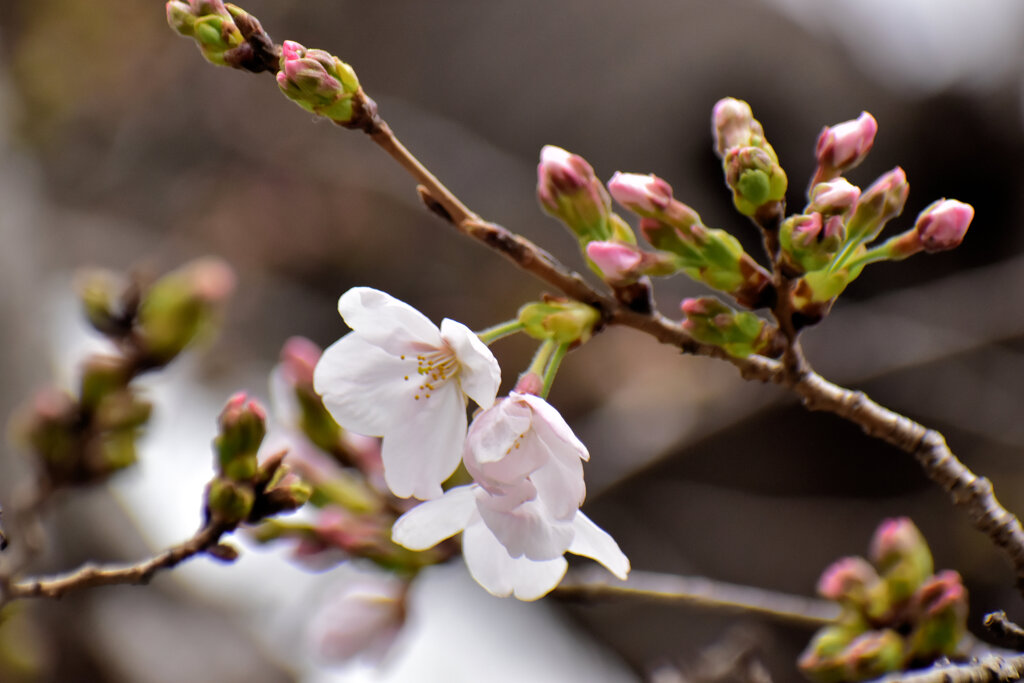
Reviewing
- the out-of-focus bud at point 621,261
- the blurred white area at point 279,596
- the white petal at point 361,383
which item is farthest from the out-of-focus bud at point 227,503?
the blurred white area at point 279,596

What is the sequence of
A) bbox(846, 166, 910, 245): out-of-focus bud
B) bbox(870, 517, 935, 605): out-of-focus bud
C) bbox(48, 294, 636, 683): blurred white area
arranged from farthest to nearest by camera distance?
bbox(48, 294, 636, 683): blurred white area, bbox(870, 517, 935, 605): out-of-focus bud, bbox(846, 166, 910, 245): out-of-focus bud

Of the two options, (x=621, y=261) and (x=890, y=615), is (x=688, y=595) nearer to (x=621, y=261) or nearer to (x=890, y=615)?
(x=890, y=615)

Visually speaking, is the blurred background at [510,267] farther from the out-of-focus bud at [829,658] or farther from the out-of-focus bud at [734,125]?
the out-of-focus bud at [734,125]

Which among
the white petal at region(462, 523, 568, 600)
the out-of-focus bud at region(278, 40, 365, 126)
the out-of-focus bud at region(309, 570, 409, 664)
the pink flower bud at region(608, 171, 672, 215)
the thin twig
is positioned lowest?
the out-of-focus bud at region(309, 570, 409, 664)

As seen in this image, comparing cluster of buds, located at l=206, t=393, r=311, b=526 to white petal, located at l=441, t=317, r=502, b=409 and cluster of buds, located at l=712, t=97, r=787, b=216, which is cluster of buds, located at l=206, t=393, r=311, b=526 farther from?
cluster of buds, located at l=712, t=97, r=787, b=216

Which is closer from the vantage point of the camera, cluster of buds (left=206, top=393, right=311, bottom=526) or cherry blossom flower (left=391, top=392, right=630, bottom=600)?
cherry blossom flower (left=391, top=392, right=630, bottom=600)

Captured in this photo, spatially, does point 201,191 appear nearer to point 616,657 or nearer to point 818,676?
point 616,657

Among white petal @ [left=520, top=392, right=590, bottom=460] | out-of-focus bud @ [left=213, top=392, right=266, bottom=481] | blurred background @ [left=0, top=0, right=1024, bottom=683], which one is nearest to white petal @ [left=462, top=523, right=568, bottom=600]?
white petal @ [left=520, top=392, right=590, bottom=460]
